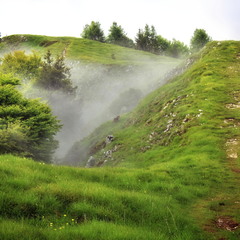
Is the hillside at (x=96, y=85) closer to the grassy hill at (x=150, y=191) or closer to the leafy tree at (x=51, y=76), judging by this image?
the leafy tree at (x=51, y=76)

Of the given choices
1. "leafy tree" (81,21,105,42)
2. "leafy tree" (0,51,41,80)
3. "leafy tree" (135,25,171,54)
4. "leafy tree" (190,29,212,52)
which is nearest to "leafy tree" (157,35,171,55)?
"leafy tree" (135,25,171,54)

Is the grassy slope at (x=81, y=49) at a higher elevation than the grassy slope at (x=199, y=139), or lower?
higher

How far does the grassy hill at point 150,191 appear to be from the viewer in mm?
8008

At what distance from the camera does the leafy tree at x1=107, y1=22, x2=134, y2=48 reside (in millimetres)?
147875

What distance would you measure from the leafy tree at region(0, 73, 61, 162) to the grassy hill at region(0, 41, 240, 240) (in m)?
8.66

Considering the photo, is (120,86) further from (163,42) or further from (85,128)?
(163,42)

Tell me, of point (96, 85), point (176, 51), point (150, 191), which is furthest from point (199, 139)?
point (176, 51)

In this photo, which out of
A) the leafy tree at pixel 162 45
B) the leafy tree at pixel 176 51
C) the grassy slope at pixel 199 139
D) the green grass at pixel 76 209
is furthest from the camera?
the leafy tree at pixel 162 45

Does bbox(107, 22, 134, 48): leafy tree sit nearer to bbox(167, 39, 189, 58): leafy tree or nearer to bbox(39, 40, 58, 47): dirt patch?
bbox(167, 39, 189, 58): leafy tree

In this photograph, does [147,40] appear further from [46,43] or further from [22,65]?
[22,65]

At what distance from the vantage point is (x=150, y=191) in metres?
13.1

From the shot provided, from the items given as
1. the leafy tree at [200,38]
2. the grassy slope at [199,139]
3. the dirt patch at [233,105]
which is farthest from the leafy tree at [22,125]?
the leafy tree at [200,38]

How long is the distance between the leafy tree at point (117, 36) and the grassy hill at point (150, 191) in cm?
12765

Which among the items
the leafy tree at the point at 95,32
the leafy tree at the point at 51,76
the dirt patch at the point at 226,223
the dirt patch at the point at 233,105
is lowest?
the dirt patch at the point at 226,223
